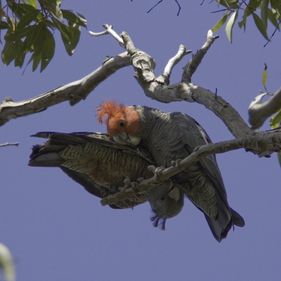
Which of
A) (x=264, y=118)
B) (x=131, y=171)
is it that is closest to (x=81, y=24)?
(x=131, y=171)

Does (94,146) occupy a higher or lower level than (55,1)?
lower

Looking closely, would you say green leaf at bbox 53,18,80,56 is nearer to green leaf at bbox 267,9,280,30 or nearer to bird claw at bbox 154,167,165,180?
green leaf at bbox 267,9,280,30

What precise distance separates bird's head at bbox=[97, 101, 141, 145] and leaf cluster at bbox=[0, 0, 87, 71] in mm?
614

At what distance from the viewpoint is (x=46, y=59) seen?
3.56m

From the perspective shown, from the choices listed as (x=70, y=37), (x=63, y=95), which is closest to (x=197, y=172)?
(x=63, y=95)

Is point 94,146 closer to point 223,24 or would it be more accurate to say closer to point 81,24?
point 81,24

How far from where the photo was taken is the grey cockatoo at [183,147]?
11.6 feet

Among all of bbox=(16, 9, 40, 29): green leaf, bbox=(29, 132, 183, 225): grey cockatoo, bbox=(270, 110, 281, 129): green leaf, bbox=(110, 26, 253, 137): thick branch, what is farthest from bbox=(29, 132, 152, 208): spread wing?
bbox=(270, 110, 281, 129): green leaf

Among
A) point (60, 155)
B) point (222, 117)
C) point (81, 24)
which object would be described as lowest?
point (222, 117)

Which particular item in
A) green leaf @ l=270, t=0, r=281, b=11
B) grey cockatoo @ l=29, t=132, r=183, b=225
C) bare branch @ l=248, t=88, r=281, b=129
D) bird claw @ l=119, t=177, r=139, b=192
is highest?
green leaf @ l=270, t=0, r=281, b=11

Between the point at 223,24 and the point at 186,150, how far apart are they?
96 cm

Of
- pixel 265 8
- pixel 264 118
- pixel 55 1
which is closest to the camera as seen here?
pixel 264 118

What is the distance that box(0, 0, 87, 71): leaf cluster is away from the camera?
11.5 feet

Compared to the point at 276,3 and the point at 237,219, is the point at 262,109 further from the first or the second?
the point at 237,219
